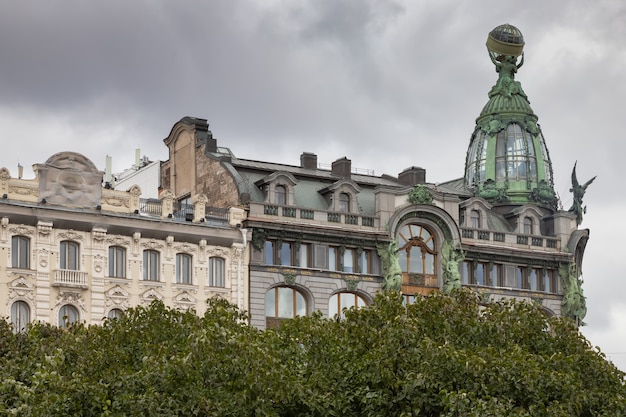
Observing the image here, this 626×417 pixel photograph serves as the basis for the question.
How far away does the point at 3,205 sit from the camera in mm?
76562

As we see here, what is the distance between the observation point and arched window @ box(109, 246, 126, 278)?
7988 centimetres

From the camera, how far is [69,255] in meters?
78.6

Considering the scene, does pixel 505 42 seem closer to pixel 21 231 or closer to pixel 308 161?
pixel 308 161

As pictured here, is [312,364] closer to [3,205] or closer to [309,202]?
[3,205]

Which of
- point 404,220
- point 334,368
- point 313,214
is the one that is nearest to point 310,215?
point 313,214

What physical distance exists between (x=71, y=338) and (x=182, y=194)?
36.5 meters

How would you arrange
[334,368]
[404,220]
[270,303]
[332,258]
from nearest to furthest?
[334,368] < [270,303] < [332,258] < [404,220]

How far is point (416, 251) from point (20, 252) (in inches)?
959

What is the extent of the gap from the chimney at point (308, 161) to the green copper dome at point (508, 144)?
11648mm

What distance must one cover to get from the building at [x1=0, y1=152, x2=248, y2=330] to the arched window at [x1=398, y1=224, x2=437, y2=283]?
35.5 ft

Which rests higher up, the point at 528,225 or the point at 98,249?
the point at 528,225

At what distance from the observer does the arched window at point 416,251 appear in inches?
3556

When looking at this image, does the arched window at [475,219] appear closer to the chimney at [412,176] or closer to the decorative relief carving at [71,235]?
the chimney at [412,176]

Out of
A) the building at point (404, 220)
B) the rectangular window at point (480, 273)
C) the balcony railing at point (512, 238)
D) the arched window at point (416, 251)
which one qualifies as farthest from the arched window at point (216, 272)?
the rectangular window at point (480, 273)
